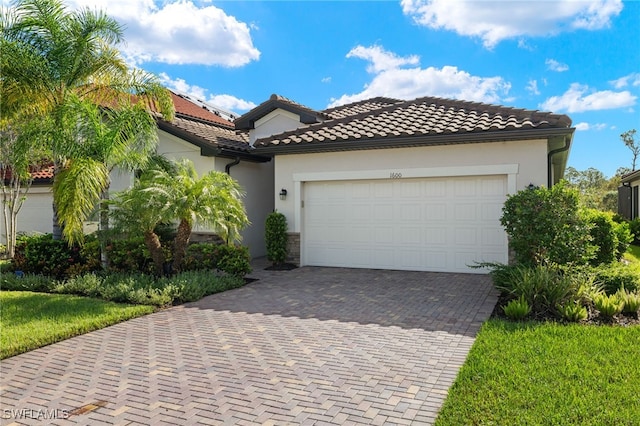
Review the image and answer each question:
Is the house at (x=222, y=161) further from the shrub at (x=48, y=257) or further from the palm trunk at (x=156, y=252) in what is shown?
the palm trunk at (x=156, y=252)

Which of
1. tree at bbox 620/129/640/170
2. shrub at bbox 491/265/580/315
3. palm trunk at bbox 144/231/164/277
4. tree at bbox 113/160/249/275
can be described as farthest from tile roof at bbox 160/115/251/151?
tree at bbox 620/129/640/170

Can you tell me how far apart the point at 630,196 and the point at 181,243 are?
77.1 ft

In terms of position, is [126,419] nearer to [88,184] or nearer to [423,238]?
[88,184]

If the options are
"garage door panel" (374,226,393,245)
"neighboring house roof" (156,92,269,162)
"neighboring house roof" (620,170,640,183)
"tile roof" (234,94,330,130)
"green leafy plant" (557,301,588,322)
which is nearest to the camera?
"green leafy plant" (557,301,588,322)

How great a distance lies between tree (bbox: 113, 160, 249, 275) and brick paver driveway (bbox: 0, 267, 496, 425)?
2.05m

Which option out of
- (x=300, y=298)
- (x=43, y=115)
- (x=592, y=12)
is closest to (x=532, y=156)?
(x=592, y=12)

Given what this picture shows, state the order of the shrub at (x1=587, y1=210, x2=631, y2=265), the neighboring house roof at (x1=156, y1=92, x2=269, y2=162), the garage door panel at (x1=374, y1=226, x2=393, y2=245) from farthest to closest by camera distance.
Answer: the neighboring house roof at (x1=156, y1=92, x2=269, y2=162)
the garage door panel at (x1=374, y1=226, x2=393, y2=245)
the shrub at (x1=587, y1=210, x2=631, y2=265)

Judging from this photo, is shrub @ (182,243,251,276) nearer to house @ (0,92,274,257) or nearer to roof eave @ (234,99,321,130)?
house @ (0,92,274,257)

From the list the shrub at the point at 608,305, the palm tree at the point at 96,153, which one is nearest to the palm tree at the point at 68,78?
the palm tree at the point at 96,153

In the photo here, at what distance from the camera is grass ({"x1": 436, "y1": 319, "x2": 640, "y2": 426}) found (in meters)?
3.77

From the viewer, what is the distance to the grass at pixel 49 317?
611 cm

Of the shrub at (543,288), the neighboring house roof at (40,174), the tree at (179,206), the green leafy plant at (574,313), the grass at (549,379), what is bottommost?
the grass at (549,379)

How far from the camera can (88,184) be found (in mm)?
8836

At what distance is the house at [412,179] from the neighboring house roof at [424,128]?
0.03 metres
